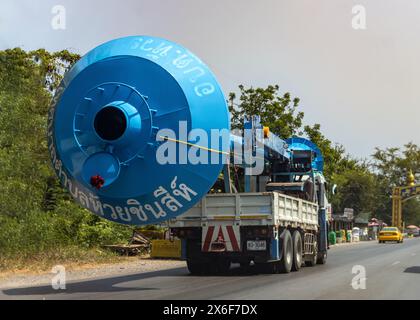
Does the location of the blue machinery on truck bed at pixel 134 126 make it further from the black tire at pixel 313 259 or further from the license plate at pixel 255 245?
the black tire at pixel 313 259

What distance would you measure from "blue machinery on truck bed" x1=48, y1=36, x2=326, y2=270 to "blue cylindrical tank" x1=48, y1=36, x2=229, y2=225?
18mm

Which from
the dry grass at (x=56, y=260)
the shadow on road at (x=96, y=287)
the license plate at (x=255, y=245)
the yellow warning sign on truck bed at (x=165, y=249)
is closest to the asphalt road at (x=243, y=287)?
the shadow on road at (x=96, y=287)

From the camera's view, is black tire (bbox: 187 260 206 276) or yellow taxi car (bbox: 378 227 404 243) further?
yellow taxi car (bbox: 378 227 404 243)

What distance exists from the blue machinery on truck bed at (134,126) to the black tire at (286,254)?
195 inches

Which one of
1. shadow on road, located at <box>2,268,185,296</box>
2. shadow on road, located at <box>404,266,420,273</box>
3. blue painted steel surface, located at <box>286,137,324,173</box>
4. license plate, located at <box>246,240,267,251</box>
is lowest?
shadow on road, located at <box>2,268,185,296</box>

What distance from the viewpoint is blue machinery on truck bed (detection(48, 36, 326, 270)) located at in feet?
33.8

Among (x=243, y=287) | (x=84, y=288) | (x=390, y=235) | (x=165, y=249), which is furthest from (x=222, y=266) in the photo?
(x=390, y=235)

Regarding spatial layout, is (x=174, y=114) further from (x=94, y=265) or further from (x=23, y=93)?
(x=23, y=93)

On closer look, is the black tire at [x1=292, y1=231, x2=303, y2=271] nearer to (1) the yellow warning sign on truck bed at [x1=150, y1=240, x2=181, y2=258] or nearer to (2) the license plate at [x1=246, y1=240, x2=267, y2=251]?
(2) the license plate at [x1=246, y1=240, x2=267, y2=251]

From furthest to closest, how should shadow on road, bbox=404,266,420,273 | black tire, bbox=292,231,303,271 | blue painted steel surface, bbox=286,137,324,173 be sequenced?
blue painted steel surface, bbox=286,137,324,173
shadow on road, bbox=404,266,420,273
black tire, bbox=292,231,303,271

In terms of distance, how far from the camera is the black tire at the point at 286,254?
49.8 ft

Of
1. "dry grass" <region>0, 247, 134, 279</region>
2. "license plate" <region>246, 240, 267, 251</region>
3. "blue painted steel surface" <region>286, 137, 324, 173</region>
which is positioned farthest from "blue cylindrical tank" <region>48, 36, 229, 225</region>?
"blue painted steel surface" <region>286, 137, 324, 173</region>

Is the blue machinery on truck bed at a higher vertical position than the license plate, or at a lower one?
higher

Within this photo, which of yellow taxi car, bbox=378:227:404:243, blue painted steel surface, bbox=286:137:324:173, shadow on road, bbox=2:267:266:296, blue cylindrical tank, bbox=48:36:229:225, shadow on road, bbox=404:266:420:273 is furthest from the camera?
yellow taxi car, bbox=378:227:404:243
